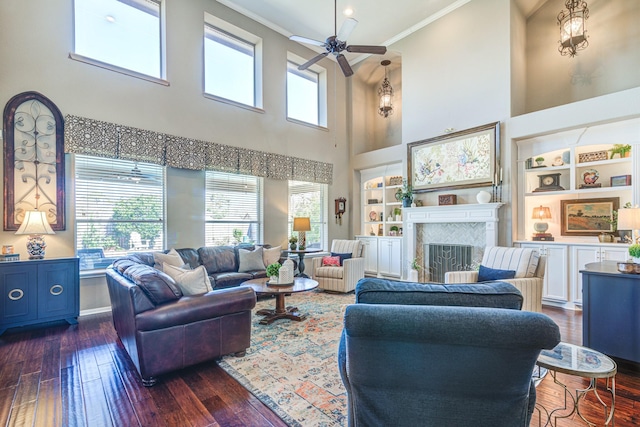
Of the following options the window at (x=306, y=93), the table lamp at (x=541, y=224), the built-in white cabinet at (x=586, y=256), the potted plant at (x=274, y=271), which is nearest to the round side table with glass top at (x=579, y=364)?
the potted plant at (x=274, y=271)

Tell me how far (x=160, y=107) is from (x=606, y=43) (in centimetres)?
713

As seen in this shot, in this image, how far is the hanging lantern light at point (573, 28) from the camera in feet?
15.3

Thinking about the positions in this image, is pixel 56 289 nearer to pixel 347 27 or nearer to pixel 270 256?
pixel 270 256

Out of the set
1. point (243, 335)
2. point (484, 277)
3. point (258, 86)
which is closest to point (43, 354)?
point (243, 335)

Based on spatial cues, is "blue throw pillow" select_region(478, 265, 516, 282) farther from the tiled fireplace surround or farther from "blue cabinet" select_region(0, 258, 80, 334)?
"blue cabinet" select_region(0, 258, 80, 334)

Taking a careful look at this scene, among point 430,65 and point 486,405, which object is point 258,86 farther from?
point 486,405

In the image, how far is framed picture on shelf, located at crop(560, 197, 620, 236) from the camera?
457cm

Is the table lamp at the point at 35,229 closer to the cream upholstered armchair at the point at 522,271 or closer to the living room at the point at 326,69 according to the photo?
the living room at the point at 326,69

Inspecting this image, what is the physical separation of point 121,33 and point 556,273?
7.60 m

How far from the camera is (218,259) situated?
506 cm

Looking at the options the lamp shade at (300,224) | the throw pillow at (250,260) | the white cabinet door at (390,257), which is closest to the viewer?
the throw pillow at (250,260)

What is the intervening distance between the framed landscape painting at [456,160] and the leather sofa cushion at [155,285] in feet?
16.7

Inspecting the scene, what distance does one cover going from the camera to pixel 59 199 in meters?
4.05

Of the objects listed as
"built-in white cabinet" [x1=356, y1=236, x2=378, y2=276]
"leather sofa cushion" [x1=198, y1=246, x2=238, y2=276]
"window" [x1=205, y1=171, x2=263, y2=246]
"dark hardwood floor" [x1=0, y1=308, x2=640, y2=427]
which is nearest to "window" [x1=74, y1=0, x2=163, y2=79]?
"window" [x1=205, y1=171, x2=263, y2=246]
